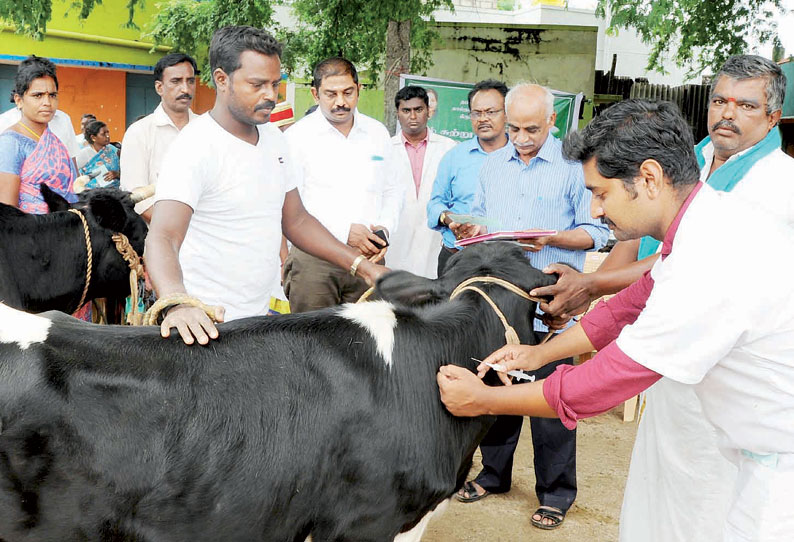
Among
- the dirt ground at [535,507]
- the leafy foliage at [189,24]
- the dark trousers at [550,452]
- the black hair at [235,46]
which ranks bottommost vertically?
the dirt ground at [535,507]

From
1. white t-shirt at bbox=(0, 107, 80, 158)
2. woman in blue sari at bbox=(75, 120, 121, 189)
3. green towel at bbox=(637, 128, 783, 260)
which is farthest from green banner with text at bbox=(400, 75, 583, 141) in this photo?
green towel at bbox=(637, 128, 783, 260)

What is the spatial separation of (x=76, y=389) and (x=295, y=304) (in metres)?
2.67

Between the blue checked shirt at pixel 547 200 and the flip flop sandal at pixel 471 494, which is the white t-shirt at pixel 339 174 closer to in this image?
the blue checked shirt at pixel 547 200

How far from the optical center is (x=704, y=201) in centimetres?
196

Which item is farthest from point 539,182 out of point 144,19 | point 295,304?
point 144,19

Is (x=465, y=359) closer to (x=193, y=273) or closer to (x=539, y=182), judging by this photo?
(x=193, y=273)

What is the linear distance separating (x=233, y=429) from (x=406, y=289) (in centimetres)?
81

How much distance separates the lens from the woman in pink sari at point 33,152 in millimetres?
4266

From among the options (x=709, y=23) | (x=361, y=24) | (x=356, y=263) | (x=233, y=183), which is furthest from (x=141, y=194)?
(x=709, y=23)

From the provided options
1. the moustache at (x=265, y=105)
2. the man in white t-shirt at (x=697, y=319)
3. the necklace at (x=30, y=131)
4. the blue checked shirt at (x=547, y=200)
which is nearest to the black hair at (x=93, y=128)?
the necklace at (x=30, y=131)

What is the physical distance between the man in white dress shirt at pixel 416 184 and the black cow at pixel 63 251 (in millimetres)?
1994

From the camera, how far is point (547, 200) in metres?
3.83

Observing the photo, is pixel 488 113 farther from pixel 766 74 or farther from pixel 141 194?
pixel 141 194

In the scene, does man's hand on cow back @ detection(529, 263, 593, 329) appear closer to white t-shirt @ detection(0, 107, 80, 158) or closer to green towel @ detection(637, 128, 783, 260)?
green towel @ detection(637, 128, 783, 260)
